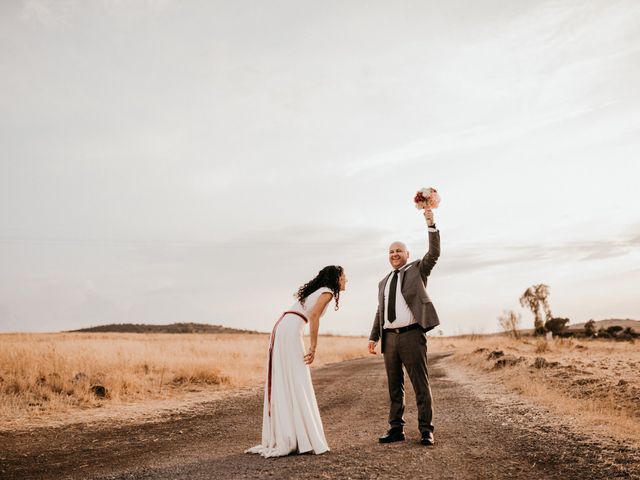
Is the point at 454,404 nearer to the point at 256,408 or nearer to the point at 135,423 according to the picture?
the point at 256,408

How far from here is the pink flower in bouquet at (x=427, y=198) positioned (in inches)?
262

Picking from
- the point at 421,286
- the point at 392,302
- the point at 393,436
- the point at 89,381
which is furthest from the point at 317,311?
the point at 89,381

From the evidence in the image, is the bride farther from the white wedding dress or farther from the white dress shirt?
the white dress shirt

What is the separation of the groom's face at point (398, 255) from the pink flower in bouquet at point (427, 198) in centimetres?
74

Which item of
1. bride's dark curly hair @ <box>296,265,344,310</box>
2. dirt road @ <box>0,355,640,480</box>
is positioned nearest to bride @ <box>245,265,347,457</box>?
bride's dark curly hair @ <box>296,265,344,310</box>

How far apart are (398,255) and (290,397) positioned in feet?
7.72

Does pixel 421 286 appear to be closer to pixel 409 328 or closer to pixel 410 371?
pixel 409 328

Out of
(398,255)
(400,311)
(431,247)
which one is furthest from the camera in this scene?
(398,255)

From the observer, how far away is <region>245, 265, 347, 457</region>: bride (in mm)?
6320

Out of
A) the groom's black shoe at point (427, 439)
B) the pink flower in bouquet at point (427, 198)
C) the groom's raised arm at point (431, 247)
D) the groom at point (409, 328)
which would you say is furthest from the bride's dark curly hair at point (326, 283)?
the groom's black shoe at point (427, 439)

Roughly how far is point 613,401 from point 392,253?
5643mm

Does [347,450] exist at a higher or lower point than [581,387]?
higher

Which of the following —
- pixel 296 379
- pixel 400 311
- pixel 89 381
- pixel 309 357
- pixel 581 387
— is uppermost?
pixel 400 311

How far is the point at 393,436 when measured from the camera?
22.0ft
